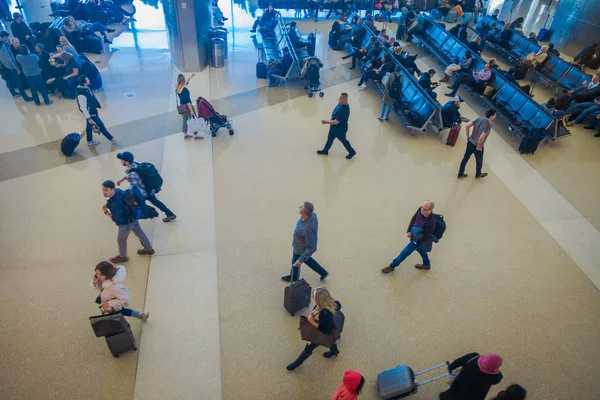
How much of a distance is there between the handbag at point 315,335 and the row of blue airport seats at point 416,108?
270 inches

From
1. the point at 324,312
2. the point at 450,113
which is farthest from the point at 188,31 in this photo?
the point at 324,312

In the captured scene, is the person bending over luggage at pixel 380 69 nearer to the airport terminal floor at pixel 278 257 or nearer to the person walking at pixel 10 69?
the airport terminal floor at pixel 278 257

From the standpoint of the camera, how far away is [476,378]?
11.9ft

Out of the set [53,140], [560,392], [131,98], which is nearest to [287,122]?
[131,98]

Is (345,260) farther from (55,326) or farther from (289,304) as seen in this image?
(55,326)

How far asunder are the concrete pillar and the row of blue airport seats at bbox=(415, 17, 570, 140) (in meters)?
8.20

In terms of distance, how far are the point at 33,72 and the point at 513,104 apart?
40.9 feet

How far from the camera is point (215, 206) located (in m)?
7.15

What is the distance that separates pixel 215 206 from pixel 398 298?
3.60 metres

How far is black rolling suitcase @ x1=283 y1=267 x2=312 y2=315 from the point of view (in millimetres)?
5059

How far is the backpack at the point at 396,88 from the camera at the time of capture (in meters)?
9.71

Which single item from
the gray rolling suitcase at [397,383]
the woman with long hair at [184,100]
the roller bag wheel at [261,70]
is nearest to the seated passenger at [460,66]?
the roller bag wheel at [261,70]

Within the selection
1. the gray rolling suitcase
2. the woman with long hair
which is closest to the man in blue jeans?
the gray rolling suitcase

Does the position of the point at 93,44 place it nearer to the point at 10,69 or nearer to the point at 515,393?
the point at 10,69
